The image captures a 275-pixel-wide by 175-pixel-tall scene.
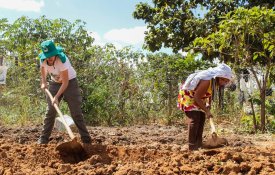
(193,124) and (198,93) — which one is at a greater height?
(198,93)

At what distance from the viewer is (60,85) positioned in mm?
5000

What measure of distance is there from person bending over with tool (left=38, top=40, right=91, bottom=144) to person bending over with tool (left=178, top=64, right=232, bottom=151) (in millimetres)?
1361

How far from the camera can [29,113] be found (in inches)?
351

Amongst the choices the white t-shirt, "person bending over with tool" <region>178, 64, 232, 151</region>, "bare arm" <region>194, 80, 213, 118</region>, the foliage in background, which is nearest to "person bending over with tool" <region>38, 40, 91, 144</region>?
the white t-shirt

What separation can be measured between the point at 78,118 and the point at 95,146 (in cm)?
47

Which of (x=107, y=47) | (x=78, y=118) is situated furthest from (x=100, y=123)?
(x=78, y=118)

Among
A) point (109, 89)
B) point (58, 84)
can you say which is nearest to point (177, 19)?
point (109, 89)

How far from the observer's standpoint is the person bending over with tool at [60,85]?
465cm

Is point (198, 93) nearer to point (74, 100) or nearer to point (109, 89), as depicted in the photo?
point (74, 100)

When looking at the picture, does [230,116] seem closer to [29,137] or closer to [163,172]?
[29,137]

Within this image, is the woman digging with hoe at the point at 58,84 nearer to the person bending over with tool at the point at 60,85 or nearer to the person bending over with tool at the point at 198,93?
the person bending over with tool at the point at 60,85

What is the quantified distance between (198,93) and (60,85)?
1820mm

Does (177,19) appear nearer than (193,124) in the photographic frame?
No

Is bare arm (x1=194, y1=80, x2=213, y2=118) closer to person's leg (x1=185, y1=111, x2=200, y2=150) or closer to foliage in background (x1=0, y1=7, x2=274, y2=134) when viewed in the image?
person's leg (x1=185, y1=111, x2=200, y2=150)
